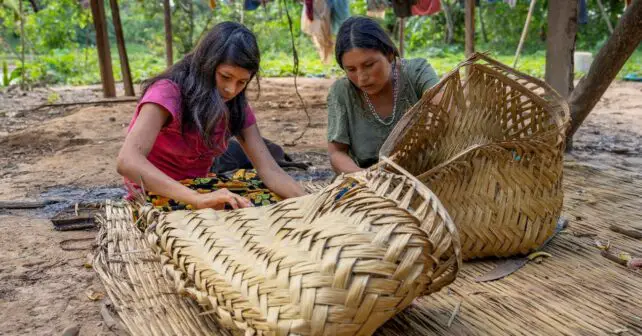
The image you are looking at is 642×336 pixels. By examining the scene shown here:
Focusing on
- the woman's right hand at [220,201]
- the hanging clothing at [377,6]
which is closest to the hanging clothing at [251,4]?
the hanging clothing at [377,6]

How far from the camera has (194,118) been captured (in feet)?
6.93

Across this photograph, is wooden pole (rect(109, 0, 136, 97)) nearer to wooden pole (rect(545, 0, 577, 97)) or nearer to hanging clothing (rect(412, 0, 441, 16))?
hanging clothing (rect(412, 0, 441, 16))

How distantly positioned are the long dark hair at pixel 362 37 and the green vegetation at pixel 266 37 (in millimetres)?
7365

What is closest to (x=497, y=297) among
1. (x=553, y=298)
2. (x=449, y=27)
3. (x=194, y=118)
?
(x=553, y=298)

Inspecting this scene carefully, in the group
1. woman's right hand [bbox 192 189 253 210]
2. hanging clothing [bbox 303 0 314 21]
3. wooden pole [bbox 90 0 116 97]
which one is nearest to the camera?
woman's right hand [bbox 192 189 253 210]

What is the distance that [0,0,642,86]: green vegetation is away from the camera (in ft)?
35.0

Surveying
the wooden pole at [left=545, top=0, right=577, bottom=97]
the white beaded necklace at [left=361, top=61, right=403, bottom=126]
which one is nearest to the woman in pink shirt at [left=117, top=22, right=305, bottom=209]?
the white beaded necklace at [left=361, top=61, right=403, bottom=126]

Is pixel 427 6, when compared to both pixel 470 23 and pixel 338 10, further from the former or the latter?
pixel 470 23

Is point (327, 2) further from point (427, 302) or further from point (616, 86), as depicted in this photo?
point (427, 302)

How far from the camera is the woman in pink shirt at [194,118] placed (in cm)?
199

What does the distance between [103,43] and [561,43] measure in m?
4.53

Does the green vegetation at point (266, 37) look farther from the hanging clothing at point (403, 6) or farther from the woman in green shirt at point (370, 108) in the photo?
the woman in green shirt at point (370, 108)

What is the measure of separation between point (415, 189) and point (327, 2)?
5.79m

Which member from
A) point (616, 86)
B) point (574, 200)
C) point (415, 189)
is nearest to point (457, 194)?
point (415, 189)
